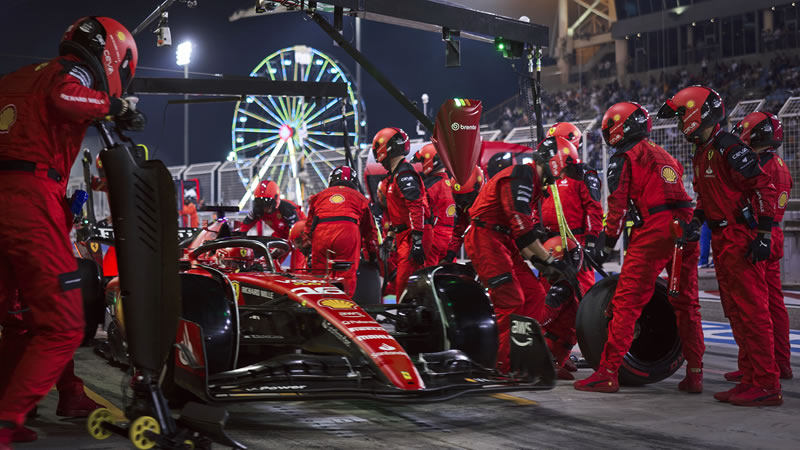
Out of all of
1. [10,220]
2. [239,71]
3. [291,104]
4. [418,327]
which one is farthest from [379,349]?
[239,71]

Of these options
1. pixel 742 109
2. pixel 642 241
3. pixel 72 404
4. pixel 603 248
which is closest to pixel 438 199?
pixel 603 248

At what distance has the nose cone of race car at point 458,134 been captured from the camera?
6.36 meters

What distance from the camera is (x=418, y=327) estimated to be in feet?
17.5

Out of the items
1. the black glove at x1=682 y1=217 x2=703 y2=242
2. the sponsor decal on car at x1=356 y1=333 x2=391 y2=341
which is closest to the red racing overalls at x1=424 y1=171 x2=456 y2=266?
the black glove at x1=682 y1=217 x2=703 y2=242

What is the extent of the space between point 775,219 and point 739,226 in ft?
3.25

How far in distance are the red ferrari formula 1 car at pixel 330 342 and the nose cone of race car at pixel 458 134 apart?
46.5 inches

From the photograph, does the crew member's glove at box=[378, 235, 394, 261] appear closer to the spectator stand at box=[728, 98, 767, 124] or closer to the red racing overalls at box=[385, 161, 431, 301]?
the red racing overalls at box=[385, 161, 431, 301]

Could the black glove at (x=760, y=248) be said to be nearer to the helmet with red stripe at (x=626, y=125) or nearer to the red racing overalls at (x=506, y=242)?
the helmet with red stripe at (x=626, y=125)

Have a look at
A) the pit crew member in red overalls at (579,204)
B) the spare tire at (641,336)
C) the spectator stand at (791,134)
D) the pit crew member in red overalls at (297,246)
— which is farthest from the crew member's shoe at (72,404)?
the spectator stand at (791,134)

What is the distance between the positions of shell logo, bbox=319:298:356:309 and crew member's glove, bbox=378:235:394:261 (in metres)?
4.51

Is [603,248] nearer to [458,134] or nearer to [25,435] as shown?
[458,134]

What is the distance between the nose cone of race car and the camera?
636 cm

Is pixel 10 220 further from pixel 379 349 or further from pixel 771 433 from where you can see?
pixel 771 433

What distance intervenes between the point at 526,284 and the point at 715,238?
1.40 metres
